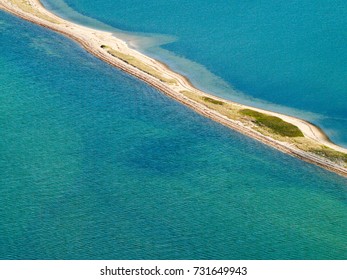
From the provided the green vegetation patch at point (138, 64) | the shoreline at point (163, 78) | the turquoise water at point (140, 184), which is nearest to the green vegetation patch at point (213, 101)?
the shoreline at point (163, 78)

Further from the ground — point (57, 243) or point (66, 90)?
point (66, 90)

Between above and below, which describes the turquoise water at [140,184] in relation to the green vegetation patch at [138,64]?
below

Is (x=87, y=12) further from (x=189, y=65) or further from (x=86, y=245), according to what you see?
(x=86, y=245)

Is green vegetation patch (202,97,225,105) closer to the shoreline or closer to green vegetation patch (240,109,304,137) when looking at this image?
the shoreline

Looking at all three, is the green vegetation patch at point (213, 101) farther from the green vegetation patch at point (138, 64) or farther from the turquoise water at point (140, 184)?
the green vegetation patch at point (138, 64)

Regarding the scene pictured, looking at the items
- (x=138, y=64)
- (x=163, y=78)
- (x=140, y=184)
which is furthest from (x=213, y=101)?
(x=140, y=184)

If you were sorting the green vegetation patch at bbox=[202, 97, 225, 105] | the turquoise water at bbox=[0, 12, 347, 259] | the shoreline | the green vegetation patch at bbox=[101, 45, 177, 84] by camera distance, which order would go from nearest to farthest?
the turquoise water at bbox=[0, 12, 347, 259] → the shoreline → the green vegetation patch at bbox=[202, 97, 225, 105] → the green vegetation patch at bbox=[101, 45, 177, 84]

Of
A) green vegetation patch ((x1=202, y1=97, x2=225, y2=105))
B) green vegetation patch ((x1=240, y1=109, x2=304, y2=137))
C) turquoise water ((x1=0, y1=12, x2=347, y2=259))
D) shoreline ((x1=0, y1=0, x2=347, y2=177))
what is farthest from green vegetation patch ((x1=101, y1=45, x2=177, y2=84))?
green vegetation patch ((x1=240, y1=109, x2=304, y2=137))

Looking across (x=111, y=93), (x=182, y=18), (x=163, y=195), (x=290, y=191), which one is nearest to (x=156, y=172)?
(x=163, y=195)
